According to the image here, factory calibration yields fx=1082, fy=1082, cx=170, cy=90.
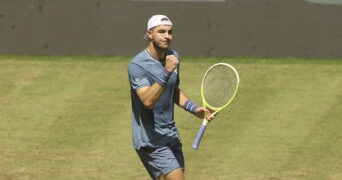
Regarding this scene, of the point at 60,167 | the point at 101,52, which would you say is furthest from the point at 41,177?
the point at 101,52

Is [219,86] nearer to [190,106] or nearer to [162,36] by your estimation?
[190,106]

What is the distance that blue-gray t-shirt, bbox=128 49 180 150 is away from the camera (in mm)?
10508

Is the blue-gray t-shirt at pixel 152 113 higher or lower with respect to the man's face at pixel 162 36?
lower

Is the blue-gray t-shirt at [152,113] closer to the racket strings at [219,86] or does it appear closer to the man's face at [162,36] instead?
the man's face at [162,36]

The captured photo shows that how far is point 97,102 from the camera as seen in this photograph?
16.8 metres

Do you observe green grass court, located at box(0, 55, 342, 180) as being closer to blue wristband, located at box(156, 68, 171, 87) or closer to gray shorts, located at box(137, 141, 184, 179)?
gray shorts, located at box(137, 141, 184, 179)

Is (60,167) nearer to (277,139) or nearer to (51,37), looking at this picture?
(277,139)

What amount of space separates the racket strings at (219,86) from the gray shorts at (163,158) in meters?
0.70

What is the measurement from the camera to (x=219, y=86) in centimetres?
1130

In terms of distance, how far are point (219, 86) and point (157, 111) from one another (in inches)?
38.6

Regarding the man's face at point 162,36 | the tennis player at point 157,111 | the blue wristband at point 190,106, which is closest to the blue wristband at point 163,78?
the tennis player at point 157,111

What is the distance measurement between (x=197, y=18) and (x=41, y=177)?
594cm

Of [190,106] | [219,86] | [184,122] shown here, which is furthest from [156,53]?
[184,122]

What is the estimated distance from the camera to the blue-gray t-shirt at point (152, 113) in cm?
1051
